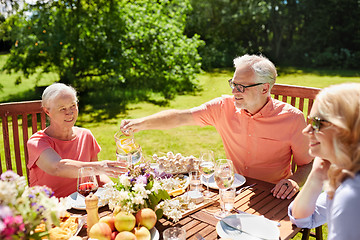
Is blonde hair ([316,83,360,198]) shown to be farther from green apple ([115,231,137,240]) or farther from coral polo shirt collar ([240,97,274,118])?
coral polo shirt collar ([240,97,274,118])

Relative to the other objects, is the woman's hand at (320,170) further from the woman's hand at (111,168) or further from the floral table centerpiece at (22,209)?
the floral table centerpiece at (22,209)

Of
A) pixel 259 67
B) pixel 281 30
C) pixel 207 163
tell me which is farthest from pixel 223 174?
pixel 281 30

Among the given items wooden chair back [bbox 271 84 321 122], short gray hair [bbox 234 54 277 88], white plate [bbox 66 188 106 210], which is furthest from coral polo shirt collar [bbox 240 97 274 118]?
white plate [bbox 66 188 106 210]

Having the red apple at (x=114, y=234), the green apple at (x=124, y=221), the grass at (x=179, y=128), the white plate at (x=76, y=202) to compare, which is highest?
the green apple at (x=124, y=221)

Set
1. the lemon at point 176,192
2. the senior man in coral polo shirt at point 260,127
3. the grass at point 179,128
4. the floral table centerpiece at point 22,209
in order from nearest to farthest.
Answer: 1. the floral table centerpiece at point 22,209
2. the lemon at point 176,192
3. the senior man in coral polo shirt at point 260,127
4. the grass at point 179,128

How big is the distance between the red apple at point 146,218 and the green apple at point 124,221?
0.05 meters

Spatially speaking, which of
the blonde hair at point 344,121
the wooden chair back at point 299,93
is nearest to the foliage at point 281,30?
the wooden chair back at point 299,93

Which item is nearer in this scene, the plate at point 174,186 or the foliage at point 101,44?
the plate at point 174,186

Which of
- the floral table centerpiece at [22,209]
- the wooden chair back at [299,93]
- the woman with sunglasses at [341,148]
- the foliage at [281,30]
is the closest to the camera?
the floral table centerpiece at [22,209]

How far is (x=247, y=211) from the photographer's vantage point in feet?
6.71

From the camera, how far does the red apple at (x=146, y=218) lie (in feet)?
5.66

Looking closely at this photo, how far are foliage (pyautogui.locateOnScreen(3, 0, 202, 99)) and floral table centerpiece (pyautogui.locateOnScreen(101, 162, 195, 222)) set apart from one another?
7184mm

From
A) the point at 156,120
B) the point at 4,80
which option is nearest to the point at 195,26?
the point at 4,80

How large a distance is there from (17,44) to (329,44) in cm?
1463
